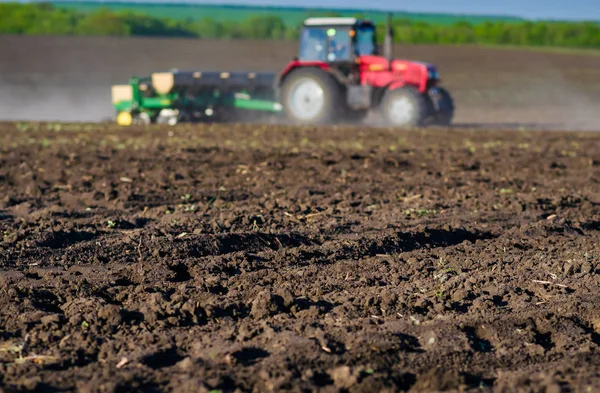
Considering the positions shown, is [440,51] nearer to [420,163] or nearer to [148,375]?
[420,163]

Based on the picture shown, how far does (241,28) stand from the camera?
44.9 m

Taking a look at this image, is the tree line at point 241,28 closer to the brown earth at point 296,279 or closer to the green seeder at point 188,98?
the green seeder at point 188,98

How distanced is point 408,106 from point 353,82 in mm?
1220

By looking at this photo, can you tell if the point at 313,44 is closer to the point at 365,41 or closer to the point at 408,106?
the point at 365,41

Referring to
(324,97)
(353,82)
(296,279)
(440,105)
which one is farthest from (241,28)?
(296,279)

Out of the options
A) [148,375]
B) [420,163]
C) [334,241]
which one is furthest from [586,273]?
[420,163]

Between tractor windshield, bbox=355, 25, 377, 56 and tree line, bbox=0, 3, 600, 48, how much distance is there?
22339mm

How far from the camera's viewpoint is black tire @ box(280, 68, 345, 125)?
1788 centimetres

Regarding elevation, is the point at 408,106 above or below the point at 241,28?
below

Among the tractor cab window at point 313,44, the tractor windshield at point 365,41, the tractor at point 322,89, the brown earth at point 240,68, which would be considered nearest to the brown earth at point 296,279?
the tractor at point 322,89

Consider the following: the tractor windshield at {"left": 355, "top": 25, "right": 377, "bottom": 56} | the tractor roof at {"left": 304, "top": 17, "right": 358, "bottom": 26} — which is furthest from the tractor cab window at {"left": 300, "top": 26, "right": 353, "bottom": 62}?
the tractor windshield at {"left": 355, "top": 25, "right": 377, "bottom": 56}

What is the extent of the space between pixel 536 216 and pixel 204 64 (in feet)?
90.2

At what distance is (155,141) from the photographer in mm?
13828

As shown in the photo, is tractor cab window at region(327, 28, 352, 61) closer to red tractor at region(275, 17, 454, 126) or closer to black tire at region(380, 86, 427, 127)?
red tractor at region(275, 17, 454, 126)
